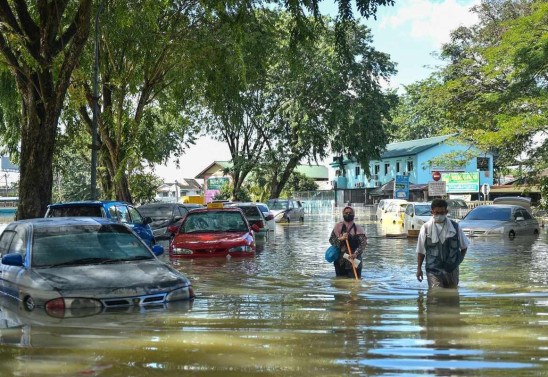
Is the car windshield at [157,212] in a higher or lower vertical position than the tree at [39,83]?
lower

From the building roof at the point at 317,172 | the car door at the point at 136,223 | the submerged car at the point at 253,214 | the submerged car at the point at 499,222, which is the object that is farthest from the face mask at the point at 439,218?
the building roof at the point at 317,172

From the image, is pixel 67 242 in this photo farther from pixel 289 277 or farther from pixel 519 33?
pixel 519 33

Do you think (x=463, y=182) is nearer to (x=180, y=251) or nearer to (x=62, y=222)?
(x=180, y=251)

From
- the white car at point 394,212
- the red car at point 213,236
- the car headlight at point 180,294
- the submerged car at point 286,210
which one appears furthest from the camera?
the submerged car at point 286,210

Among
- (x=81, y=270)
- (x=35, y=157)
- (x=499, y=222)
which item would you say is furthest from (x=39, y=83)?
(x=499, y=222)

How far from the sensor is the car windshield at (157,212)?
87.6 ft

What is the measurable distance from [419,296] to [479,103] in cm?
2380

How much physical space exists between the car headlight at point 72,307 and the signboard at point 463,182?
55163 mm

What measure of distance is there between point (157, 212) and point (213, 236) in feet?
34.3

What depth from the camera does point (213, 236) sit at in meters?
16.9

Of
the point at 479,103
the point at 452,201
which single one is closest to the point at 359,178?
the point at 452,201

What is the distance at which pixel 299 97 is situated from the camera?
52.7 metres

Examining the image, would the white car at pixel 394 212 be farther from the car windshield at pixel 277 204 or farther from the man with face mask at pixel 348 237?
the man with face mask at pixel 348 237

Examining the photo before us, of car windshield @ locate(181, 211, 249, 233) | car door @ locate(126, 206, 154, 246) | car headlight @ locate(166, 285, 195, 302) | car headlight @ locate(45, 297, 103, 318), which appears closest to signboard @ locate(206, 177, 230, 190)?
car door @ locate(126, 206, 154, 246)
